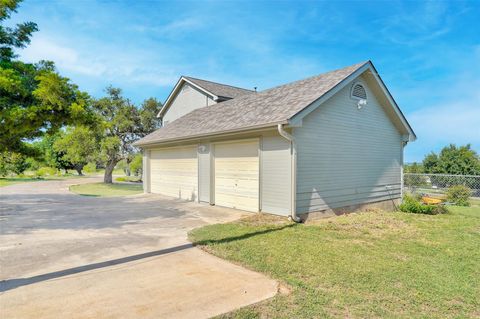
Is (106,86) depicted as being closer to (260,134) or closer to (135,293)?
(260,134)

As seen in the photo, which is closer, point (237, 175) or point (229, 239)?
point (229, 239)

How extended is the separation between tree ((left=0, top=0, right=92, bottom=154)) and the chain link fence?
638 inches

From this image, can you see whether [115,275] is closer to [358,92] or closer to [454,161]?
[358,92]

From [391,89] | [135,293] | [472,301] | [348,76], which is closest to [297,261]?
[472,301]

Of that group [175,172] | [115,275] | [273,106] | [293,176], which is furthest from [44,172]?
[115,275]

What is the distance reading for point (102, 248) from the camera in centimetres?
559

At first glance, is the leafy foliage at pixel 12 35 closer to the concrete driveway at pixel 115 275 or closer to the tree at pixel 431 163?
the concrete driveway at pixel 115 275

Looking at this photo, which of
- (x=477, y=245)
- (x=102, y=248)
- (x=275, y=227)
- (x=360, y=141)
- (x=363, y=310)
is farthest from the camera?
(x=360, y=141)

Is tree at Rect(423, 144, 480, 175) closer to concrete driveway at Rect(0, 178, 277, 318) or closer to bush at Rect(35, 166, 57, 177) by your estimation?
concrete driveway at Rect(0, 178, 277, 318)

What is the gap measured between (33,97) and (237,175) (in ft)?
24.7

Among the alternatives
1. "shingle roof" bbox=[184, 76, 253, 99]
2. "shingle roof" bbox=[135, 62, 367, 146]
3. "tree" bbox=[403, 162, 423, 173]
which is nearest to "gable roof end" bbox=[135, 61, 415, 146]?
"shingle roof" bbox=[135, 62, 367, 146]

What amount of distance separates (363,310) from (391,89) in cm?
944

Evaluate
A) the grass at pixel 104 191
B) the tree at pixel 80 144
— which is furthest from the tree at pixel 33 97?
the tree at pixel 80 144

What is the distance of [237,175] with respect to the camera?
9.97 metres
